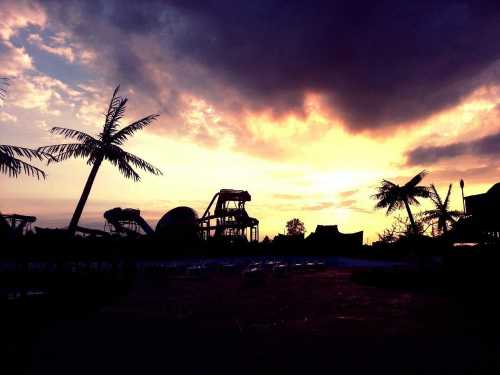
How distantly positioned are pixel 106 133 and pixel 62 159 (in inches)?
93.2

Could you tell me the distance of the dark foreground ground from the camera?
6789 mm

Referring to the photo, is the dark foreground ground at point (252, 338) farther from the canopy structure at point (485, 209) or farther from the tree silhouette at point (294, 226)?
the tree silhouette at point (294, 226)

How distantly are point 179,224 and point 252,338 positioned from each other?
40136mm

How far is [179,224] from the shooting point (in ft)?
156

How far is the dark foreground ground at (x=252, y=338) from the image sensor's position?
22.3 feet

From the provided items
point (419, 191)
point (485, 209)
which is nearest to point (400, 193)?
point (419, 191)

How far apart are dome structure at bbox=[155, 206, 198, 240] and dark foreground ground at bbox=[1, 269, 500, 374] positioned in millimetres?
32711

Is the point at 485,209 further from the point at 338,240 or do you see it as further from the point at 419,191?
the point at 419,191

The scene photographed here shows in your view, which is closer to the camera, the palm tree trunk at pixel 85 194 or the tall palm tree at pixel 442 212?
the palm tree trunk at pixel 85 194

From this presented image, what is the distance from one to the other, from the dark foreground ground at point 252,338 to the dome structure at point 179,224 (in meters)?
32.7

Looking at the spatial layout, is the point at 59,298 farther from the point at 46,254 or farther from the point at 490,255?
the point at 490,255

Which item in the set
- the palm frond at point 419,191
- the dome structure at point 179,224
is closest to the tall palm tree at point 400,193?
the palm frond at point 419,191

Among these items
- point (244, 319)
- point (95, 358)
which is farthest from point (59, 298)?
point (244, 319)

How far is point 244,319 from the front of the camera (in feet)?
36.2
